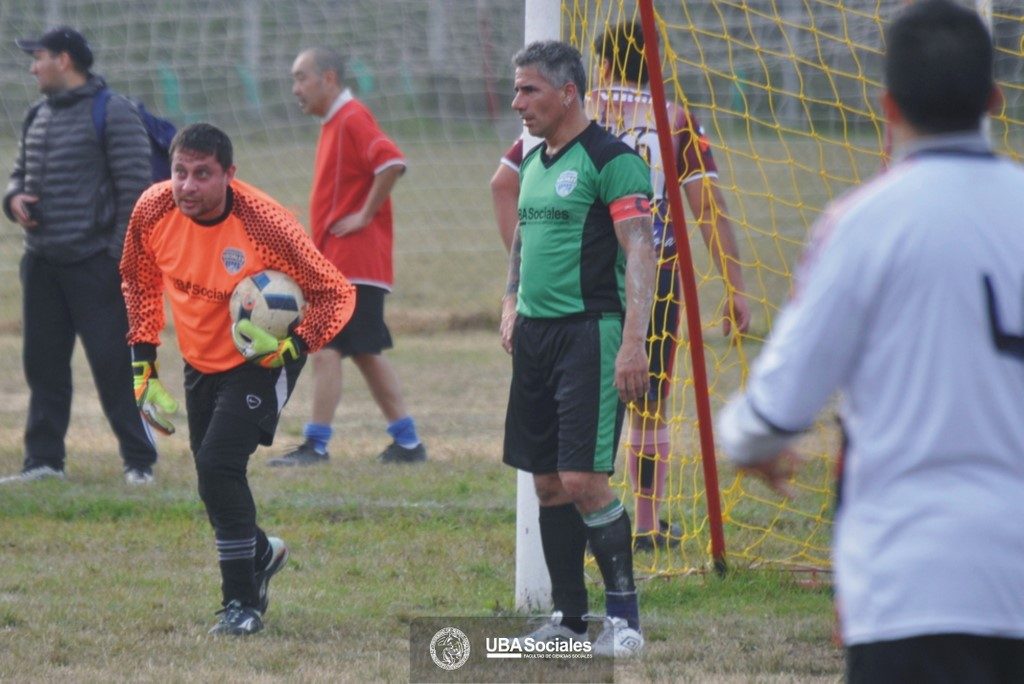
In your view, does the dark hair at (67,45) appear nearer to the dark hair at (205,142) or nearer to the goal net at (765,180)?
the goal net at (765,180)

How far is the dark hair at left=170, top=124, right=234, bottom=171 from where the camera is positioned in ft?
16.5

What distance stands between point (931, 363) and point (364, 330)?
20.3ft

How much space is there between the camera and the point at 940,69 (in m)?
2.40

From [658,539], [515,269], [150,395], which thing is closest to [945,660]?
Result: [515,269]

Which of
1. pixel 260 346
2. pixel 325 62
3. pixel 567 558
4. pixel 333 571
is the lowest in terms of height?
pixel 333 571

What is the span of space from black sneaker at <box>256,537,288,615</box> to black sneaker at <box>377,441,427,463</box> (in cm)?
304

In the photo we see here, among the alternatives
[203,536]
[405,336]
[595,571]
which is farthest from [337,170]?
[405,336]

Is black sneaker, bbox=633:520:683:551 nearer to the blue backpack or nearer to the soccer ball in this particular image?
the soccer ball

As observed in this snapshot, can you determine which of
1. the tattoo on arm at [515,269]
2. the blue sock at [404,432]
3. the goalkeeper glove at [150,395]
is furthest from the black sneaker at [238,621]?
the blue sock at [404,432]

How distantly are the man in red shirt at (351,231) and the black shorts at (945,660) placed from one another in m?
6.14

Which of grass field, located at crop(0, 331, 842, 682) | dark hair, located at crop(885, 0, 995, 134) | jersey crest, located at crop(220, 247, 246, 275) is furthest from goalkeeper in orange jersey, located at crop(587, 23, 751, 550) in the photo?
dark hair, located at crop(885, 0, 995, 134)

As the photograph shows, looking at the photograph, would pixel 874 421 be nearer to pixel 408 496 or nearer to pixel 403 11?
pixel 408 496

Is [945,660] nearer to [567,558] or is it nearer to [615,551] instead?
[615,551]

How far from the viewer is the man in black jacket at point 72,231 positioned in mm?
7684
